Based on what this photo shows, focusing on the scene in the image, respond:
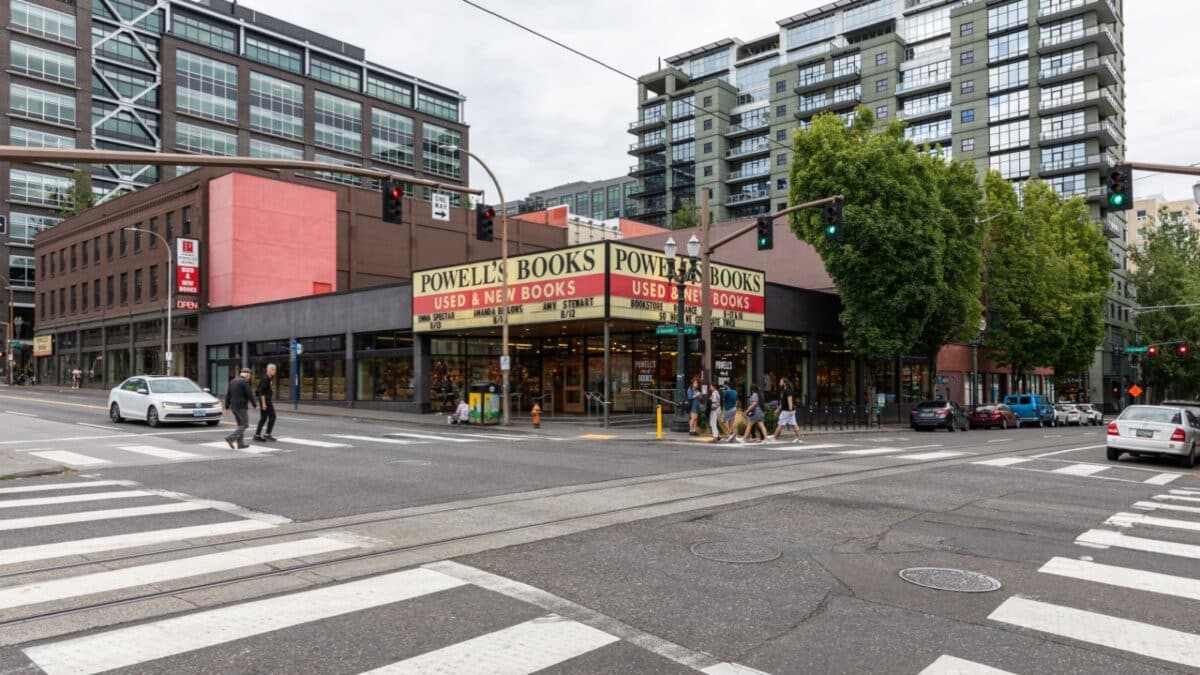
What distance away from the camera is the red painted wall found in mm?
43188

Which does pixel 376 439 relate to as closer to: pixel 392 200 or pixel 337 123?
pixel 392 200

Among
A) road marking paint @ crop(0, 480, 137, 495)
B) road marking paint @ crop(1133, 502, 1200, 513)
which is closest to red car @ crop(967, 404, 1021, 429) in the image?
road marking paint @ crop(1133, 502, 1200, 513)

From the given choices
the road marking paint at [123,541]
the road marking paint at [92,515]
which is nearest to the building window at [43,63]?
the road marking paint at [92,515]

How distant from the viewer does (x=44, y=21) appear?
228ft

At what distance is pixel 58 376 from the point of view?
61344 millimetres

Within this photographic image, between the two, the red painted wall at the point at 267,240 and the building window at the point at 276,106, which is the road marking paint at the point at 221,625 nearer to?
the red painted wall at the point at 267,240

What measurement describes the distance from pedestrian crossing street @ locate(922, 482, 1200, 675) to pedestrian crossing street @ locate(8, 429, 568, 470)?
1404cm

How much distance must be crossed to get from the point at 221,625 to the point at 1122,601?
21.9 feet

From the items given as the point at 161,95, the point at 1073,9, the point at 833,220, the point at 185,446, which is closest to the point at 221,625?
the point at 185,446

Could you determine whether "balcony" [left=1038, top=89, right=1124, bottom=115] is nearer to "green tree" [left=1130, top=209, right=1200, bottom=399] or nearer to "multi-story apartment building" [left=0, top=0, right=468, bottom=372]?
"green tree" [left=1130, top=209, right=1200, bottom=399]

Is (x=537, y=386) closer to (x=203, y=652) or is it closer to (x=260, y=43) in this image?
(x=203, y=652)

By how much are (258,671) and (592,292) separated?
22.2 m

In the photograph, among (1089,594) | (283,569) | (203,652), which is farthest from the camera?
(283,569)

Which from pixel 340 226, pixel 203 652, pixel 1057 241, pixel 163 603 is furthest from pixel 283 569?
pixel 1057 241
